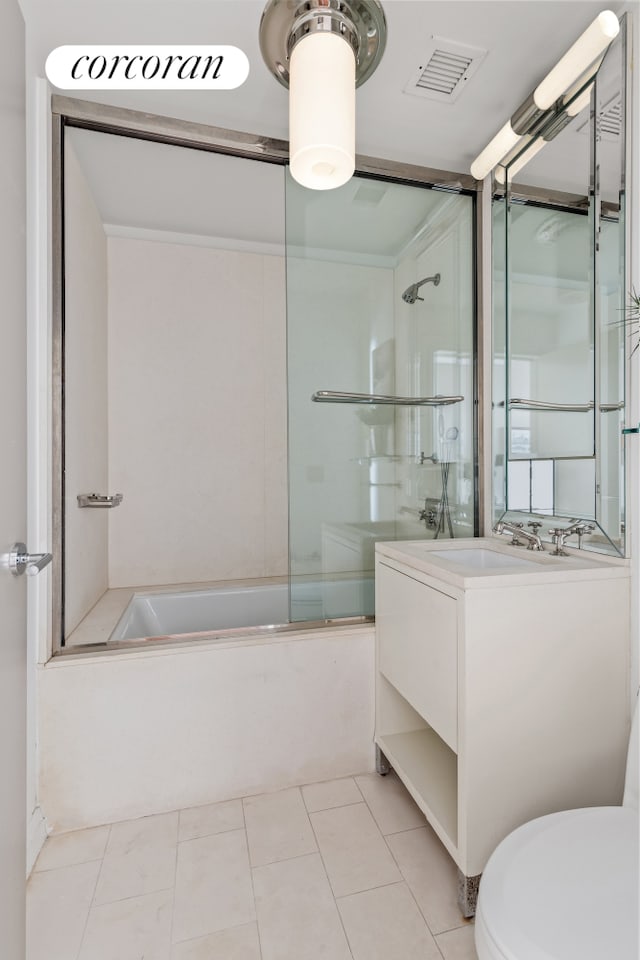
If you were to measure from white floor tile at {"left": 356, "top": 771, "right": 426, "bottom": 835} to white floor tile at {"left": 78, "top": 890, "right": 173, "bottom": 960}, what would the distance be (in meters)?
0.65

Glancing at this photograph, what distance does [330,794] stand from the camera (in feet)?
5.41

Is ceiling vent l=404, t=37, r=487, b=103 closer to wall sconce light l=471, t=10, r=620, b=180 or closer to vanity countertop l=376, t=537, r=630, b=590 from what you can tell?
wall sconce light l=471, t=10, r=620, b=180

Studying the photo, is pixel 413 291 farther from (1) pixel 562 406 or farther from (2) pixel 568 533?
(2) pixel 568 533

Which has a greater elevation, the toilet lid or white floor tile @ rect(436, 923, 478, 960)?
the toilet lid

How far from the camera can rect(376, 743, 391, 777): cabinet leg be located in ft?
5.71

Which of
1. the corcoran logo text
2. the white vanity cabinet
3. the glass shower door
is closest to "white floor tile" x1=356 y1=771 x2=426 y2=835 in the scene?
the white vanity cabinet

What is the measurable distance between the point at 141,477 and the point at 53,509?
1.03 meters

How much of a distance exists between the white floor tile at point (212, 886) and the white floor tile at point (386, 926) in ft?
0.83

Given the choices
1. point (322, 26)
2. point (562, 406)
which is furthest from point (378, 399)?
point (322, 26)

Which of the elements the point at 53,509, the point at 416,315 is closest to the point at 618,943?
the point at 53,509

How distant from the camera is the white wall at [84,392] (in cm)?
174

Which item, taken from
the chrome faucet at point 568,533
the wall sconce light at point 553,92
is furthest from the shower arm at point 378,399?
the wall sconce light at point 553,92

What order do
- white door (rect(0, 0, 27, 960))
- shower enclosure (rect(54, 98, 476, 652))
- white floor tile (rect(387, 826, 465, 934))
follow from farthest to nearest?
1. shower enclosure (rect(54, 98, 476, 652))
2. white floor tile (rect(387, 826, 465, 934))
3. white door (rect(0, 0, 27, 960))

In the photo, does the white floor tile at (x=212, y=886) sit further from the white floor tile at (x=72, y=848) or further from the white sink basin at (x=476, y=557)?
the white sink basin at (x=476, y=557)
